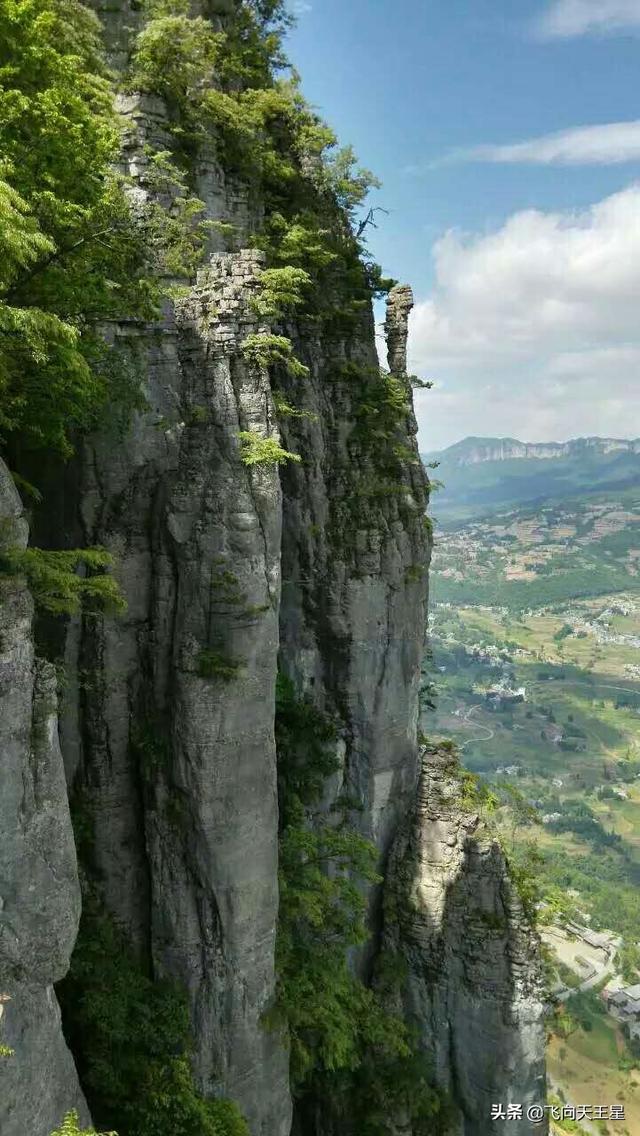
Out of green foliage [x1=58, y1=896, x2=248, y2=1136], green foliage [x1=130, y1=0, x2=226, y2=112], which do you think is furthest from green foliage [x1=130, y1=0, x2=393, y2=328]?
green foliage [x1=58, y1=896, x2=248, y2=1136]

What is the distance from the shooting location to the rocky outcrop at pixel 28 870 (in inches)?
430

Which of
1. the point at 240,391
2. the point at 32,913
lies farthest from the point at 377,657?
Result: the point at 32,913

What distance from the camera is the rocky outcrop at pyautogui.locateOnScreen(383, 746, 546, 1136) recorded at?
2478 cm

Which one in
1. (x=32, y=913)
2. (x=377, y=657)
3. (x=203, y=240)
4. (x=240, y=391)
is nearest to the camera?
(x=32, y=913)

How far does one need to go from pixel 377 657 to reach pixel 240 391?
12315mm

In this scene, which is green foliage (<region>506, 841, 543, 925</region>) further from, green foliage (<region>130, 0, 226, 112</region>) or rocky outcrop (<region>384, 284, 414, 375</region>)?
green foliage (<region>130, 0, 226, 112</region>)

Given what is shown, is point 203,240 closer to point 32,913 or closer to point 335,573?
point 335,573

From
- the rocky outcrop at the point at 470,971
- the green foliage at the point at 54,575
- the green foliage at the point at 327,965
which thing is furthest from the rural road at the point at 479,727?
the green foliage at the point at 54,575

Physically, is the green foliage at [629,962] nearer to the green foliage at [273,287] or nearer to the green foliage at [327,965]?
the green foliage at [327,965]

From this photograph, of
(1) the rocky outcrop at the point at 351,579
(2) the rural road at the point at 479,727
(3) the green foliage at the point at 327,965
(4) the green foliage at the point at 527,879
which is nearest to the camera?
(3) the green foliage at the point at 327,965

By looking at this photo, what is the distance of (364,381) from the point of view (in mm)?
26547

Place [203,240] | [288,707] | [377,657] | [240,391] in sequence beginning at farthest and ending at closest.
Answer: [377,657] → [288,707] → [203,240] → [240,391]

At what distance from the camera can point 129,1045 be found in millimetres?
15711

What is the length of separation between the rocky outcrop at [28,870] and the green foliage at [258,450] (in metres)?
6.15
